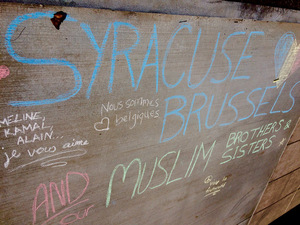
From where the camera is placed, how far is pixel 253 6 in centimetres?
159

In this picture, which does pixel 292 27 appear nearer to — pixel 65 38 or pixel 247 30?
pixel 247 30

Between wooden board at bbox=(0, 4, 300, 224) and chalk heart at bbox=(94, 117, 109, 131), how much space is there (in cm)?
1

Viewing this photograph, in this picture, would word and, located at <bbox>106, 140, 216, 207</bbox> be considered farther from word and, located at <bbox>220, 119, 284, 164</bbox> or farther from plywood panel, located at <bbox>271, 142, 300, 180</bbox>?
plywood panel, located at <bbox>271, 142, 300, 180</bbox>

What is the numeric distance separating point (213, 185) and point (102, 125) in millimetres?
1528

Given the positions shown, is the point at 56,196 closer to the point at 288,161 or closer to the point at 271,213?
the point at 288,161

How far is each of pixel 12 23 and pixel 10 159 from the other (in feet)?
2.14

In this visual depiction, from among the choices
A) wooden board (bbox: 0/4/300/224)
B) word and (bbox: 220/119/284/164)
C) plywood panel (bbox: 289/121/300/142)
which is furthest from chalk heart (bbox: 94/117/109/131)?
plywood panel (bbox: 289/121/300/142)

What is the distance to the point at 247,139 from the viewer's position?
88.5 inches

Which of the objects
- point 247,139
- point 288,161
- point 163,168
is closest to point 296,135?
point 288,161

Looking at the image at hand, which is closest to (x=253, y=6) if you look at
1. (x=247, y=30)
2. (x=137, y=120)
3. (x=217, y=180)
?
(x=247, y=30)

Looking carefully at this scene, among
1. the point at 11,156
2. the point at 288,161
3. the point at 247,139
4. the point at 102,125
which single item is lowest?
the point at 288,161

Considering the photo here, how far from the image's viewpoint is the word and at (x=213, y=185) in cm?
223

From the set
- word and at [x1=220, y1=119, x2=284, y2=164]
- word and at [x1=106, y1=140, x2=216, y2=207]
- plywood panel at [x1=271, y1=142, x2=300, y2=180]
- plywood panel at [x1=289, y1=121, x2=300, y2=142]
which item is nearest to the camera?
word and at [x1=106, y1=140, x2=216, y2=207]

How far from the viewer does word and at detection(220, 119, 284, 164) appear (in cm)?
215
